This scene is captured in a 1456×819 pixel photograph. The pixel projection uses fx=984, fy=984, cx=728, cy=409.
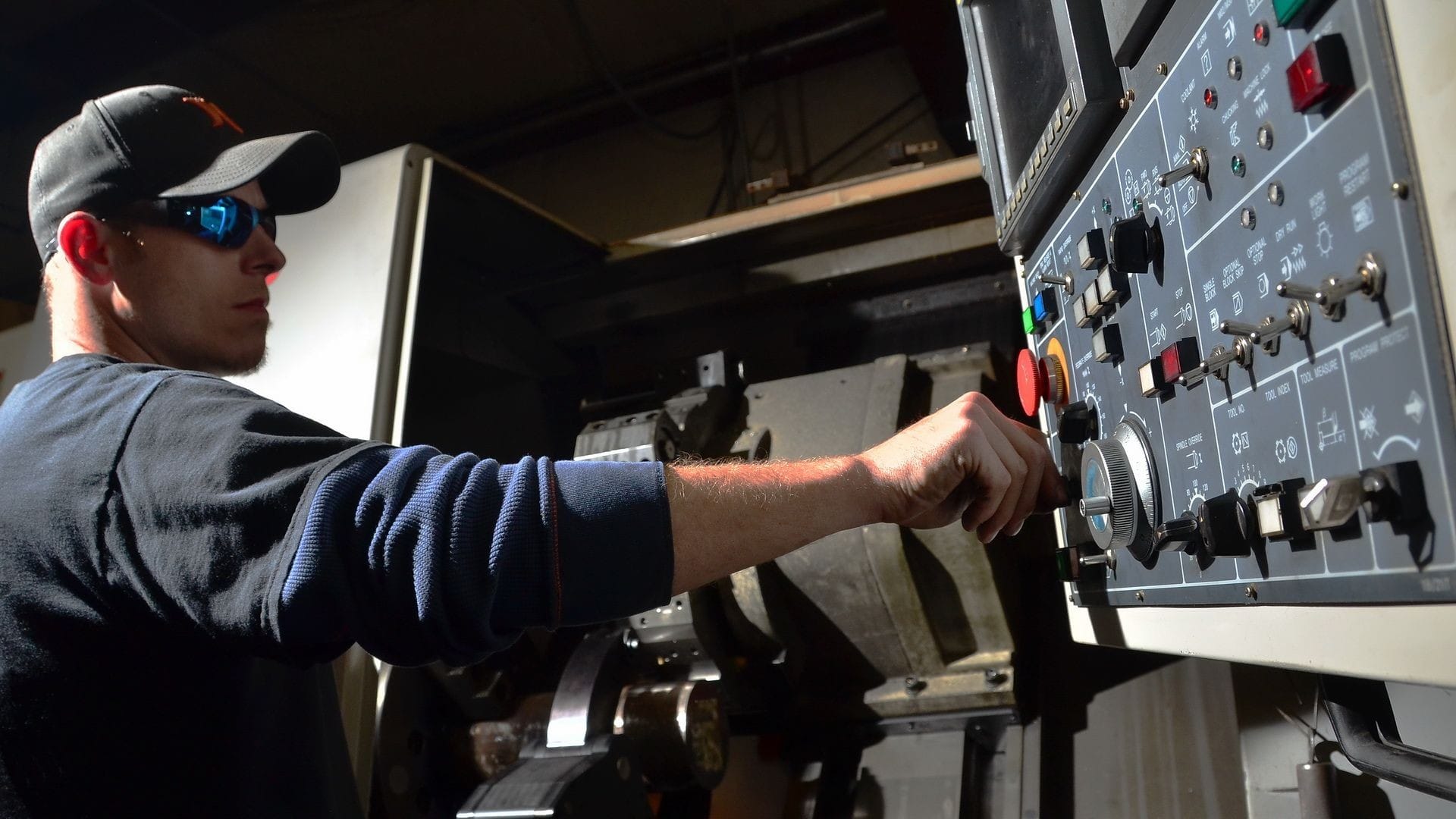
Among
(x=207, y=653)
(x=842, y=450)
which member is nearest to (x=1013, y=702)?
(x=842, y=450)

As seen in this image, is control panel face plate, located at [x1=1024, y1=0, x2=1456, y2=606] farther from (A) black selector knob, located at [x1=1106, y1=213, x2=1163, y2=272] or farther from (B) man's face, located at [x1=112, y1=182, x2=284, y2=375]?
(B) man's face, located at [x1=112, y1=182, x2=284, y2=375]

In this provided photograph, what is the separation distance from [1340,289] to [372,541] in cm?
62

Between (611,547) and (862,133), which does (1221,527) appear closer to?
(611,547)

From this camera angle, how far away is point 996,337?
159cm

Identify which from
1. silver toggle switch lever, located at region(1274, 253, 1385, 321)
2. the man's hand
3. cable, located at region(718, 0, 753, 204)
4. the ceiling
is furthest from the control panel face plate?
cable, located at region(718, 0, 753, 204)

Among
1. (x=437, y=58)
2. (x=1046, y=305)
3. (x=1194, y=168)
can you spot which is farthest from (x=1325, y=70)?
(x=437, y=58)

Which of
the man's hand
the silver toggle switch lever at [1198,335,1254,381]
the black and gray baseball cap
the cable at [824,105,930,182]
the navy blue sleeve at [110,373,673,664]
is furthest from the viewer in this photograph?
the cable at [824,105,930,182]

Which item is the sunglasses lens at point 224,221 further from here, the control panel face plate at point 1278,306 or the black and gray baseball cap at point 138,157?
the control panel face plate at point 1278,306

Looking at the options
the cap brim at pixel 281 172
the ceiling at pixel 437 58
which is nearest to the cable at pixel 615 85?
the ceiling at pixel 437 58

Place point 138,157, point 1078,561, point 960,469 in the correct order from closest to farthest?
point 960,469 < point 1078,561 < point 138,157

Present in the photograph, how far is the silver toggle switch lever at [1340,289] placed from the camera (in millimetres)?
470

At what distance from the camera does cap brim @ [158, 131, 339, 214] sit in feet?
3.49

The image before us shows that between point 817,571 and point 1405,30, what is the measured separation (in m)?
1.01

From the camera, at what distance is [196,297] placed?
1075 millimetres
